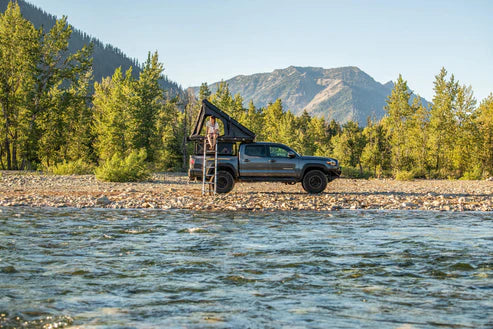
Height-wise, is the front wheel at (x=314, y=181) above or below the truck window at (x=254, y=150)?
below

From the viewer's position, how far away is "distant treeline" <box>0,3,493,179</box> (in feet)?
113

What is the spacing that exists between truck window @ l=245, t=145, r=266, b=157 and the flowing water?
24.7ft

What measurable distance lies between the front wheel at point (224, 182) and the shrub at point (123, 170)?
27.3 ft

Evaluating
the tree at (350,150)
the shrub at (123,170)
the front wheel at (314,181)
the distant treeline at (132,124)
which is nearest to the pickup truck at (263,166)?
the front wheel at (314,181)

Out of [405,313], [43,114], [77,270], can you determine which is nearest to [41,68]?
[43,114]

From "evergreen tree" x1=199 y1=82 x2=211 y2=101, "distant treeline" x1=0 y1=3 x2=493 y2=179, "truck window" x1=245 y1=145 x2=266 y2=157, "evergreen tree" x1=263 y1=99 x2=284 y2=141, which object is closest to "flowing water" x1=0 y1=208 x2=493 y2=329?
"truck window" x1=245 y1=145 x2=266 y2=157

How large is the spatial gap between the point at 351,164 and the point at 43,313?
51528 millimetres

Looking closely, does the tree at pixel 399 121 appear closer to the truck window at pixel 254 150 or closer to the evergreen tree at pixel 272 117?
the evergreen tree at pixel 272 117

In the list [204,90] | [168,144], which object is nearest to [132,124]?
[168,144]

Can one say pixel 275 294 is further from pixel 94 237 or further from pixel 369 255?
pixel 94 237

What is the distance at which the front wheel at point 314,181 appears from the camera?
1847cm

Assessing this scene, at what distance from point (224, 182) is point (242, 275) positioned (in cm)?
1232

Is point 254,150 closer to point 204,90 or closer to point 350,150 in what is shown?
point 350,150

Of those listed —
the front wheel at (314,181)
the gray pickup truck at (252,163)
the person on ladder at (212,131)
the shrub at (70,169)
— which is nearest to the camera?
the person on ladder at (212,131)
